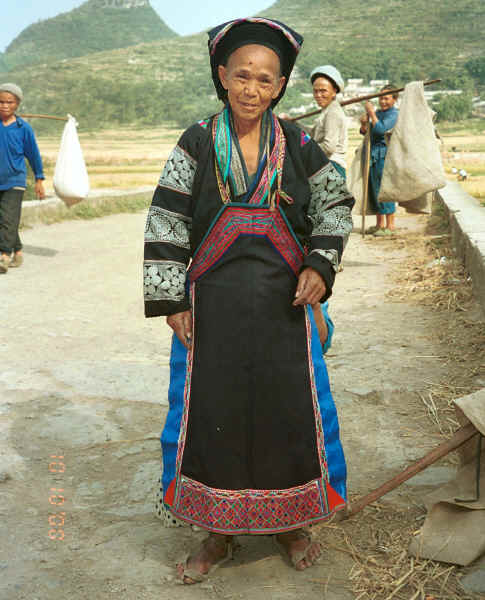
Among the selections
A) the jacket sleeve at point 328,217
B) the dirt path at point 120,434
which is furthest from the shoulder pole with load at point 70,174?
the jacket sleeve at point 328,217

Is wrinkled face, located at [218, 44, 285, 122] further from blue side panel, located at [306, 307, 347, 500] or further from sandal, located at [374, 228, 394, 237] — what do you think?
sandal, located at [374, 228, 394, 237]

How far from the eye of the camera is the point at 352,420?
334cm

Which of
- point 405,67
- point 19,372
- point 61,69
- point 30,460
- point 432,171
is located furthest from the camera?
point 61,69

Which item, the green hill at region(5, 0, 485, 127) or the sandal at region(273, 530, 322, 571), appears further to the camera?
the green hill at region(5, 0, 485, 127)

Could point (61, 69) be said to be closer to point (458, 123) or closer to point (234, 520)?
point (458, 123)

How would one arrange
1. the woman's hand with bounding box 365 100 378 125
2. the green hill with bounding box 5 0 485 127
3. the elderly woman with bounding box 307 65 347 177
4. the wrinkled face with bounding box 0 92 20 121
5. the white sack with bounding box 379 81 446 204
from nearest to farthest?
the elderly woman with bounding box 307 65 347 177 → the white sack with bounding box 379 81 446 204 → the wrinkled face with bounding box 0 92 20 121 → the woman's hand with bounding box 365 100 378 125 → the green hill with bounding box 5 0 485 127

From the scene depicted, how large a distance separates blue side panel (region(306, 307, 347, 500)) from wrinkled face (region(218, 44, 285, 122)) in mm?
623

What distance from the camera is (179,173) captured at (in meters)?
2.07

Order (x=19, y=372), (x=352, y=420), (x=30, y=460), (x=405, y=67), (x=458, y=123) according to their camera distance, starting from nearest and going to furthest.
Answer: (x=30, y=460) → (x=352, y=420) → (x=19, y=372) → (x=458, y=123) → (x=405, y=67)

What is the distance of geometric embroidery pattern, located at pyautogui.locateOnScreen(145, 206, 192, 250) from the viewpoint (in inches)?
81.4

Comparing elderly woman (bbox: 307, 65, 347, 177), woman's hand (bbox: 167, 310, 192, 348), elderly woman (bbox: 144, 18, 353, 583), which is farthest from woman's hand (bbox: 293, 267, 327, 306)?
elderly woman (bbox: 307, 65, 347, 177)

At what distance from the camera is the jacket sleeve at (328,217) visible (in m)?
2.09

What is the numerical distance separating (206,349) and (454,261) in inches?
189

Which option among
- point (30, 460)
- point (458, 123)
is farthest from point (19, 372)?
point (458, 123)
